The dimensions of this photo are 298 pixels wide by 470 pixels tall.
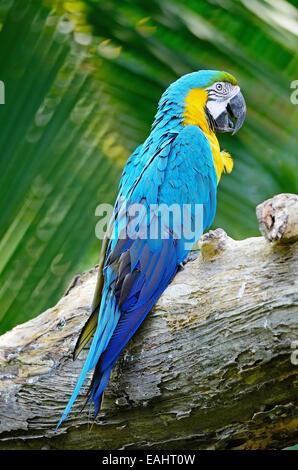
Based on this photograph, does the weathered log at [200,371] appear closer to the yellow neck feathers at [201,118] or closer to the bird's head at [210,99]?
the yellow neck feathers at [201,118]

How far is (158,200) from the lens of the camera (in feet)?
7.91

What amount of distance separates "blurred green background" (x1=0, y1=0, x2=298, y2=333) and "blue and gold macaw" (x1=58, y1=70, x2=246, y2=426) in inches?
6.1

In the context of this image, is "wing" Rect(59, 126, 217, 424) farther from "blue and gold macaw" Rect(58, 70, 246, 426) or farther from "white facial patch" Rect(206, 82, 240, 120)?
"white facial patch" Rect(206, 82, 240, 120)

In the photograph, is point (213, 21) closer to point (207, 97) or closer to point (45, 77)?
point (207, 97)

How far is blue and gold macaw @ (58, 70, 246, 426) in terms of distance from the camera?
2059 mm

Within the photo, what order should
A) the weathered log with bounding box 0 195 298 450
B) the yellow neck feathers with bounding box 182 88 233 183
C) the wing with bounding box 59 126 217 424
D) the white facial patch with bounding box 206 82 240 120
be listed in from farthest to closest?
the white facial patch with bounding box 206 82 240 120 → the yellow neck feathers with bounding box 182 88 233 183 → the wing with bounding box 59 126 217 424 → the weathered log with bounding box 0 195 298 450

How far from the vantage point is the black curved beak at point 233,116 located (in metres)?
2.92

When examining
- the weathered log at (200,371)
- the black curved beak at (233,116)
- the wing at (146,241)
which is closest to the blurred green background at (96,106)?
the black curved beak at (233,116)

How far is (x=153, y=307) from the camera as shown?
2148mm

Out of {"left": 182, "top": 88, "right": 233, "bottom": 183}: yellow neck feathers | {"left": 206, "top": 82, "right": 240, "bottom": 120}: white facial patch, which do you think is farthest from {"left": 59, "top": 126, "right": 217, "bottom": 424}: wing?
{"left": 206, "top": 82, "right": 240, "bottom": 120}: white facial patch

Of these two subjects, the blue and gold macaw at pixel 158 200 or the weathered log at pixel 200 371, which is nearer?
the weathered log at pixel 200 371

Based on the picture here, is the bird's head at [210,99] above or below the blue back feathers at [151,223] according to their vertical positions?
above

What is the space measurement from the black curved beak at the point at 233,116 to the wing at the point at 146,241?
1.05 feet

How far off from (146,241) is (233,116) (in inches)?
43.5
